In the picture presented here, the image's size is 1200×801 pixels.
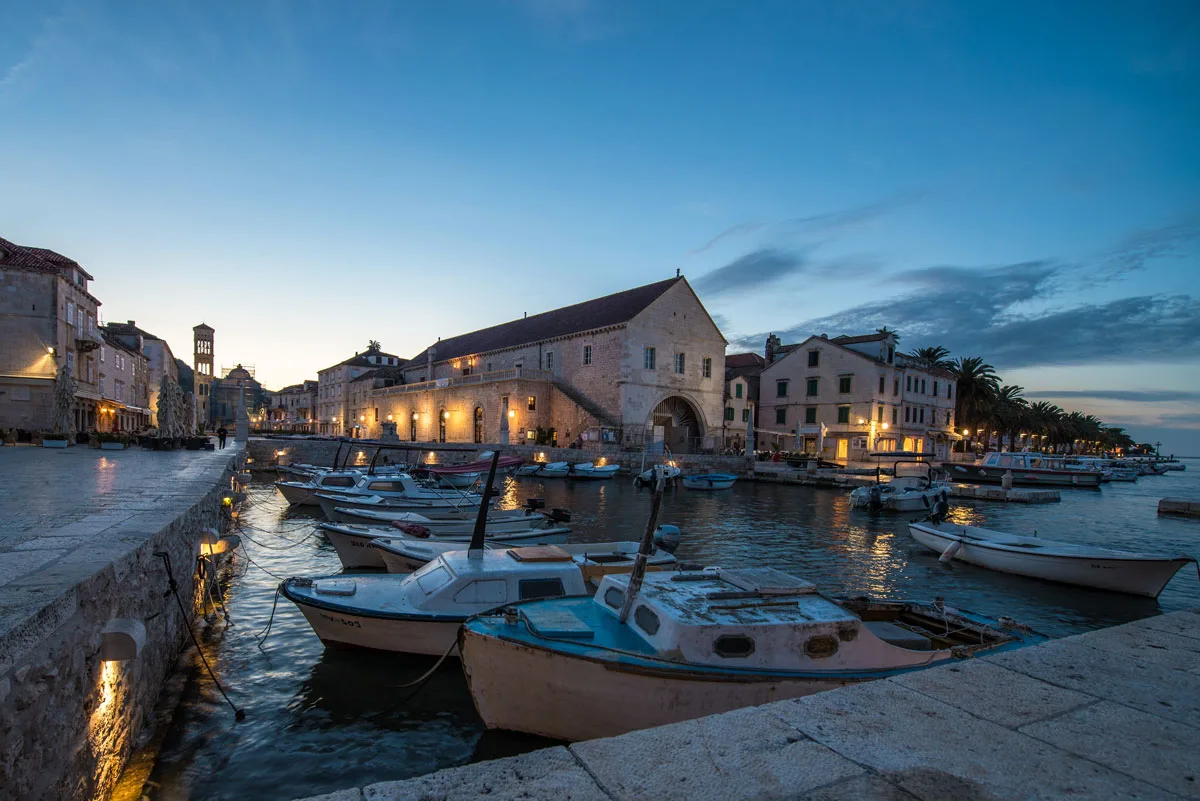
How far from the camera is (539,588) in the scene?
860 cm

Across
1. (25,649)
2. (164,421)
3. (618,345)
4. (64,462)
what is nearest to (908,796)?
(25,649)

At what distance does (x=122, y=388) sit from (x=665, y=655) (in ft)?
179

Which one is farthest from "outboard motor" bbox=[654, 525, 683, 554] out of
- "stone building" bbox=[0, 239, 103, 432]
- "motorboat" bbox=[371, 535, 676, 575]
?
"stone building" bbox=[0, 239, 103, 432]

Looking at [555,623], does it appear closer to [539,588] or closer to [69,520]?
[539,588]

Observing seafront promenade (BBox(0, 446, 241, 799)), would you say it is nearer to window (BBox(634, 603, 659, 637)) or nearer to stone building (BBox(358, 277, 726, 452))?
window (BBox(634, 603, 659, 637))

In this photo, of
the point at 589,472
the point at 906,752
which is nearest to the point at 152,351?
the point at 589,472

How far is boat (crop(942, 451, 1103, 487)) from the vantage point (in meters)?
44.5

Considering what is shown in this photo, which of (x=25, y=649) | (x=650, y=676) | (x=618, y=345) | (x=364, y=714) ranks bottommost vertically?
(x=364, y=714)

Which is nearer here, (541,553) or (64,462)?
(541,553)

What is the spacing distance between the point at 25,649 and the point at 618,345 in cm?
4136

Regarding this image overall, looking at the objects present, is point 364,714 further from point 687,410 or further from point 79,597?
point 687,410

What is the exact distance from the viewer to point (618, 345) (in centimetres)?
4434

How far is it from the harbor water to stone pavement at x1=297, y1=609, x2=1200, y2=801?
4.80m

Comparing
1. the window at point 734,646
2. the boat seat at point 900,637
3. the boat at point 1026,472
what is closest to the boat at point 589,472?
the boat at point 1026,472
